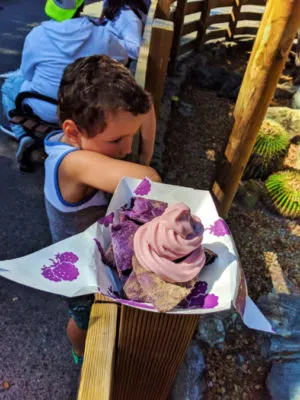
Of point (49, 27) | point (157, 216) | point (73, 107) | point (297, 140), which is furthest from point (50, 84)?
point (297, 140)

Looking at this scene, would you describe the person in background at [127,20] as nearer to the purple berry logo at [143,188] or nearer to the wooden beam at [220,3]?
the wooden beam at [220,3]

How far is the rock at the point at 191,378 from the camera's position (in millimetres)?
2178

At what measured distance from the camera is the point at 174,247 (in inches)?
36.8

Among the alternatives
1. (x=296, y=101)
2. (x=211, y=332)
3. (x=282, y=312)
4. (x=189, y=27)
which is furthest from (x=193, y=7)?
(x=211, y=332)

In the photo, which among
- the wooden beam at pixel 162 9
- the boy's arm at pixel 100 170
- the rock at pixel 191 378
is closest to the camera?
the boy's arm at pixel 100 170

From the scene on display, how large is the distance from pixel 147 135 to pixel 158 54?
0.52 meters

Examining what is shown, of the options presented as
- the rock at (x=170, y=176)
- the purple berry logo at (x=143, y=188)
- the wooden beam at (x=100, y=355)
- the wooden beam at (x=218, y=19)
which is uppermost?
the purple berry logo at (x=143, y=188)

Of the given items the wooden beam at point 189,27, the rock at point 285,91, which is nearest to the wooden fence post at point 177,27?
the wooden beam at point 189,27

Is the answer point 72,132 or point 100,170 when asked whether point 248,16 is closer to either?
point 72,132

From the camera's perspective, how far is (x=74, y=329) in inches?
75.9

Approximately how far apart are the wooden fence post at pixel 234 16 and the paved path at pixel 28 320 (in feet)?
18.3

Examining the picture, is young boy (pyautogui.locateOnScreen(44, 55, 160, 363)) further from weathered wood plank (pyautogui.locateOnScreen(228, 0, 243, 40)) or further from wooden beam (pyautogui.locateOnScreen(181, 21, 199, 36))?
weathered wood plank (pyautogui.locateOnScreen(228, 0, 243, 40))

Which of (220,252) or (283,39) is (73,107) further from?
(283,39)

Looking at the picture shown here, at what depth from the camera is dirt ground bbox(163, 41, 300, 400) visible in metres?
2.40
